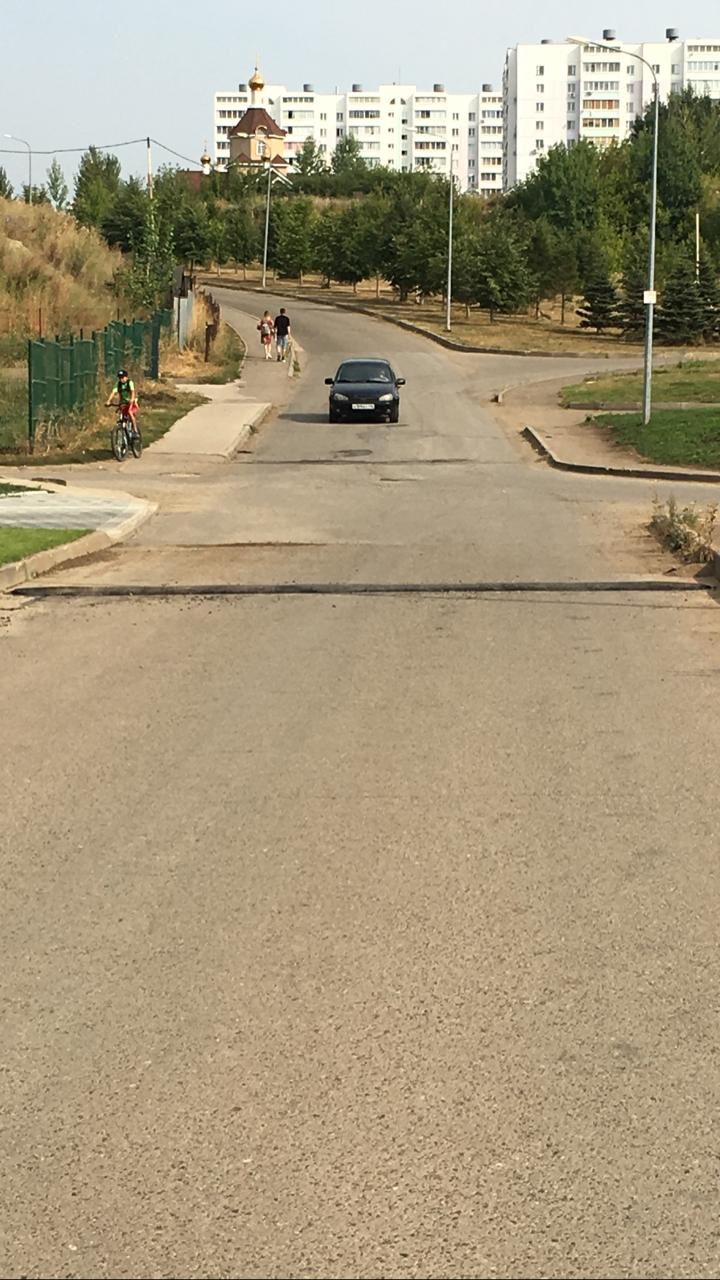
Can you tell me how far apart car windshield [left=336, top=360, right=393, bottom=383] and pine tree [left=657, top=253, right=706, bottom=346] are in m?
32.7

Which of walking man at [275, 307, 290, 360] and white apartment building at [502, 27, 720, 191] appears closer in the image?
walking man at [275, 307, 290, 360]

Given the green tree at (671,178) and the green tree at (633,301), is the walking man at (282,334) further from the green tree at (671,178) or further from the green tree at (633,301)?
the green tree at (671,178)

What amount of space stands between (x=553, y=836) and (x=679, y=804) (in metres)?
0.85

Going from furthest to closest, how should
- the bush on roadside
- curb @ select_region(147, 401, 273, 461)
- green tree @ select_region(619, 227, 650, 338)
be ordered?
1. green tree @ select_region(619, 227, 650, 338)
2. curb @ select_region(147, 401, 273, 461)
3. the bush on roadside

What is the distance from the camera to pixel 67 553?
17.3 meters

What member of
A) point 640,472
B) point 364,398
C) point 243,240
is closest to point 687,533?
point 640,472

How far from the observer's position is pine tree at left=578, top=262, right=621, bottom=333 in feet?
253

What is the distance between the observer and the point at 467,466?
3109 centimetres

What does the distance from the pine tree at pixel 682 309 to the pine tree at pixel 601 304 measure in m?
4.04

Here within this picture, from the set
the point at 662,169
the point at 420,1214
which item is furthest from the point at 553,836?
the point at 662,169

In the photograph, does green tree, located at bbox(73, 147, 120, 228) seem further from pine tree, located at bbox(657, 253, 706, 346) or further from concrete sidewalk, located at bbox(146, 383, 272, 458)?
concrete sidewalk, located at bbox(146, 383, 272, 458)

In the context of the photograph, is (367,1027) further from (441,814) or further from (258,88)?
(258,88)

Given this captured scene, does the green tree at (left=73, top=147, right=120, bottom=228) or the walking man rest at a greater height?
the green tree at (left=73, top=147, right=120, bottom=228)

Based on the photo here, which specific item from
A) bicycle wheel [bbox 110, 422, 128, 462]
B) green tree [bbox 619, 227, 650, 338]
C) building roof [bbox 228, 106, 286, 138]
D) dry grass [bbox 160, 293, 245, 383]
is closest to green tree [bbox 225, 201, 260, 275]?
green tree [bbox 619, 227, 650, 338]
